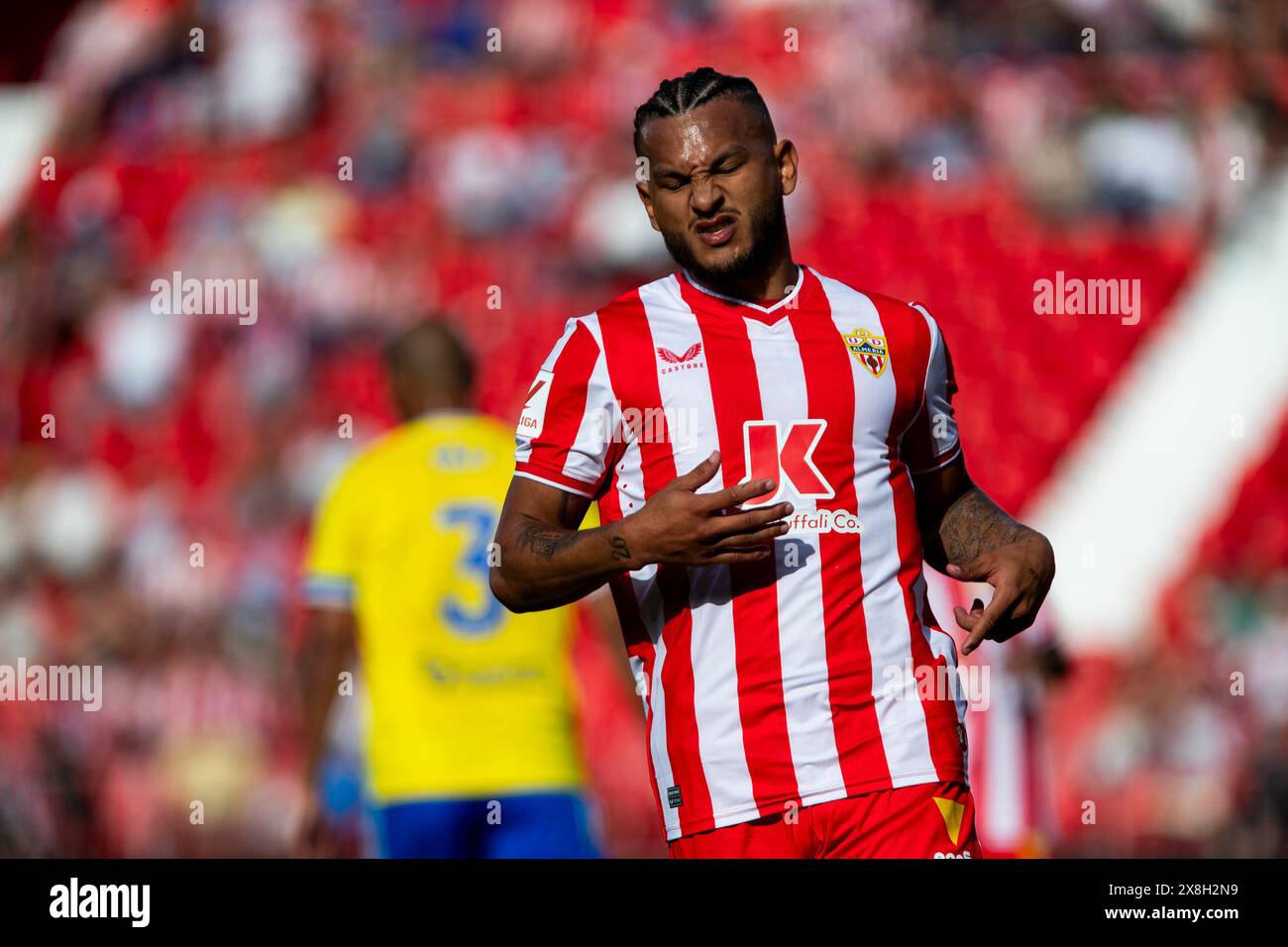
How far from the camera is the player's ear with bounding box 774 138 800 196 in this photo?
2785 mm

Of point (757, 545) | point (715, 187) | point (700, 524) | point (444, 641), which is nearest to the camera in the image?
point (700, 524)

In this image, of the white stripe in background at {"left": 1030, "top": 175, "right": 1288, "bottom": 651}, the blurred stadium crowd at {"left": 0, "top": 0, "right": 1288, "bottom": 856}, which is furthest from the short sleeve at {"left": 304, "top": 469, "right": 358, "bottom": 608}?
the white stripe in background at {"left": 1030, "top": 175, "right": 1288, "bottom": 651}

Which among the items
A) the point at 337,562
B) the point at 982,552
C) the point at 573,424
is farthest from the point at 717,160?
the point at 337,562

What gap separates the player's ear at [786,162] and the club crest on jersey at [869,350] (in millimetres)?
279

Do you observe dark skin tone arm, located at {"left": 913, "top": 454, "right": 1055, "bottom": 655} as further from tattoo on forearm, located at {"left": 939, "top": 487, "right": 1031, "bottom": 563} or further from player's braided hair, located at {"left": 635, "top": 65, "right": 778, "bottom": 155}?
player's braided hair, located at {"left": 635, "top": 65, "right": 778, "bottom": 155}

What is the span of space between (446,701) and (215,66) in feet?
21.5

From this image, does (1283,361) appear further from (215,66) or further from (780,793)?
(780,793)

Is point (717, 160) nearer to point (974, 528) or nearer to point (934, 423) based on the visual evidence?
point (934, 423)

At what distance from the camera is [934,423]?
2777 mm

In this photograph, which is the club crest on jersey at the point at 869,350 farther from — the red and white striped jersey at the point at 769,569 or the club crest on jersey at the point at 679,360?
the club crest on jersey at the point at 679,360

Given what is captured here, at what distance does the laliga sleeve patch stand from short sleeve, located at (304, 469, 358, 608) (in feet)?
5.66

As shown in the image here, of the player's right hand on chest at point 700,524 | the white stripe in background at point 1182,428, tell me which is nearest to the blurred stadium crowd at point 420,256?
the white stripe in background at point 1182,428

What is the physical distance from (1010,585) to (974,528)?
21cm

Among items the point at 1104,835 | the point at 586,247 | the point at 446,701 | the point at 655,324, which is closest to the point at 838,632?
the point at 655,324
